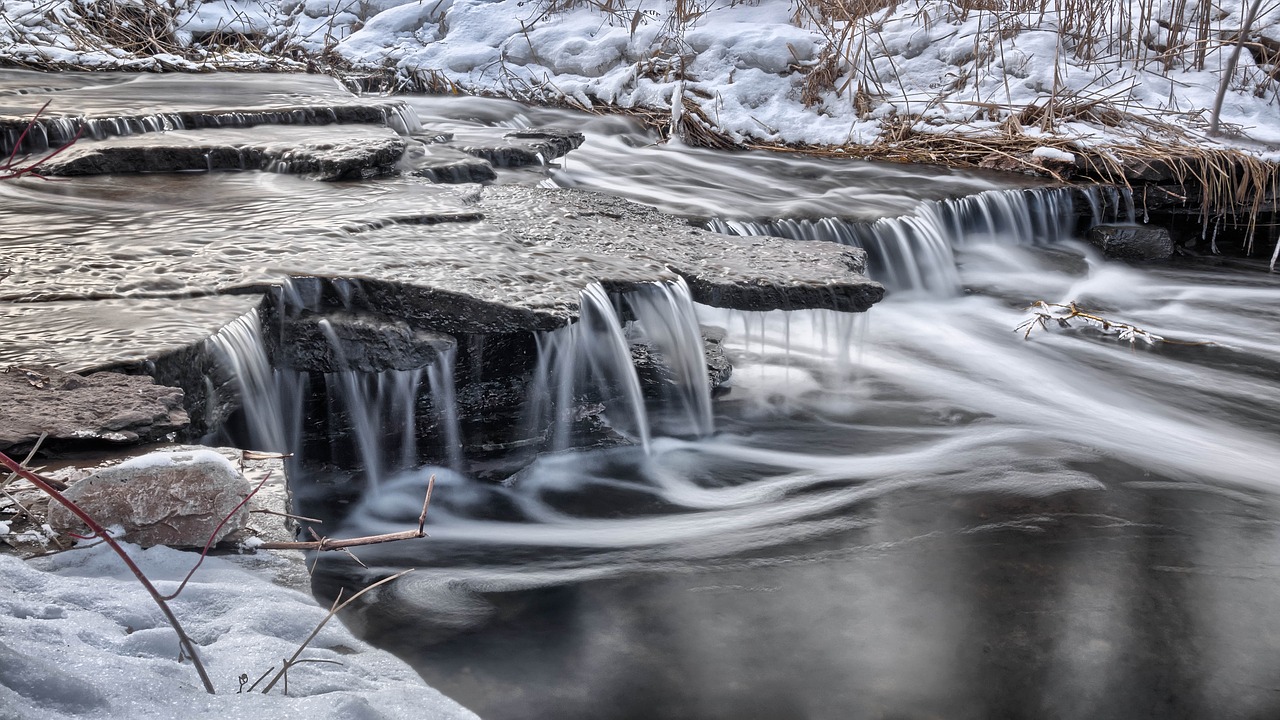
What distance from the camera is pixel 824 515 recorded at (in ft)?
9.98

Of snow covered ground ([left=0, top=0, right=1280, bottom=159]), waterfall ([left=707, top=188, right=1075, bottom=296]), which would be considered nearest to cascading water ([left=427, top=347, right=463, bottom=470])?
waterfall ([left=707, top=188, right=1075, bottom=296])

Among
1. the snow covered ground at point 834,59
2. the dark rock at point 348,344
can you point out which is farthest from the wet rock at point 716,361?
the snow covered ground at point 834,59

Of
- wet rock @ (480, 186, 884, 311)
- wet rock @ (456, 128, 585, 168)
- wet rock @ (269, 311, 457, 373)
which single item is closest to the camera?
wet rock @ (269, 311, 457, 373)

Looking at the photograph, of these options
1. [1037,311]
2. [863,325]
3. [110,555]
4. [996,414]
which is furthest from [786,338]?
[110,555]

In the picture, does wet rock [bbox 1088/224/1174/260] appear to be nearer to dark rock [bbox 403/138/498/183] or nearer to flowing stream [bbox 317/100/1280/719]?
flowing stream [bbox 317/100/1280/719]

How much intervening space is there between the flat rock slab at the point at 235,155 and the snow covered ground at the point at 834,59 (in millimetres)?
3180

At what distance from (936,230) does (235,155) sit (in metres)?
3.52

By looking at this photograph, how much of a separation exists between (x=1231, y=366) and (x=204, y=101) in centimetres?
534

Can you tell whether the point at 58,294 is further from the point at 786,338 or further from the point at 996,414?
the point at 996,414

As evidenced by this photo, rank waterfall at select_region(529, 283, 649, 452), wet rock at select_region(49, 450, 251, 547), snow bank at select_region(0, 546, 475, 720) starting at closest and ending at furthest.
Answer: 1. snow bank at select_region(0, 546, 475, 720)
2. wet rock at select_region(49, 450, 251, 547)
3. waterfall at select_region(529, 283, 649, 452)

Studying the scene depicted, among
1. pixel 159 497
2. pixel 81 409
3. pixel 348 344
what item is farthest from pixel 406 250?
pixel 159 497

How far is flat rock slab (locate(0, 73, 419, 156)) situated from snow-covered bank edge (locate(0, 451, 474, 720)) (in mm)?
3329

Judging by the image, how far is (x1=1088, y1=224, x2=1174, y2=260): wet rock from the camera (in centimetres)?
591

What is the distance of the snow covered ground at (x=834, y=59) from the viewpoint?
6992 millimetres
